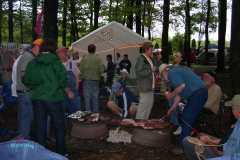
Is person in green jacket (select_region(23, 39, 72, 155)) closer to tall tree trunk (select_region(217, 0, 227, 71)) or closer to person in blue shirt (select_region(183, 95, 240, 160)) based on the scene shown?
person in blue shirt (select_region(183, 95, 240, 160))

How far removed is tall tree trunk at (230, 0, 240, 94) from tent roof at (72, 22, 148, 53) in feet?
39.8

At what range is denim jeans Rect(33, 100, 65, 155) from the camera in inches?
315

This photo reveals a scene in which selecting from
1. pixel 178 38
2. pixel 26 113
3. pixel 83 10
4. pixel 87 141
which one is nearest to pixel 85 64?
pixel 87 141

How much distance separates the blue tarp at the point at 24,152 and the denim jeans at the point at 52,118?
288 cm

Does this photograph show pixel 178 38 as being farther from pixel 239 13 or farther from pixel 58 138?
pixel 58 138

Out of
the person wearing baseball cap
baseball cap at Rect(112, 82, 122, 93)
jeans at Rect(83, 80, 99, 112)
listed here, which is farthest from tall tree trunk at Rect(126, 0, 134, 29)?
the person wearing baseball cap

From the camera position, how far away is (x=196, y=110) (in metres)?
8.72

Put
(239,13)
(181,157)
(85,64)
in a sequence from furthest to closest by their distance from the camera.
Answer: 1. (239,13)
2. (85,64)
3. (181,157)

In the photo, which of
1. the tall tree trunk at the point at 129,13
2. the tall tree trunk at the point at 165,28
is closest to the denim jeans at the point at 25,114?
the tall tree trunk at the point at 165,28

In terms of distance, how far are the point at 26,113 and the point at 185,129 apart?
255cm

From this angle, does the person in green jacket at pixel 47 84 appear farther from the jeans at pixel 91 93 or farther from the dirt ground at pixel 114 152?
the jeans at pixel 91 93

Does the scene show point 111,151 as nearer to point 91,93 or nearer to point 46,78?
point 46,78

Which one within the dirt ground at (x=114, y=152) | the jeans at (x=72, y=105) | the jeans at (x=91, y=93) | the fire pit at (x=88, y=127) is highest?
the jeans at (x=91, y=93)

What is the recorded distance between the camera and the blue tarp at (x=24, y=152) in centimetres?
500
